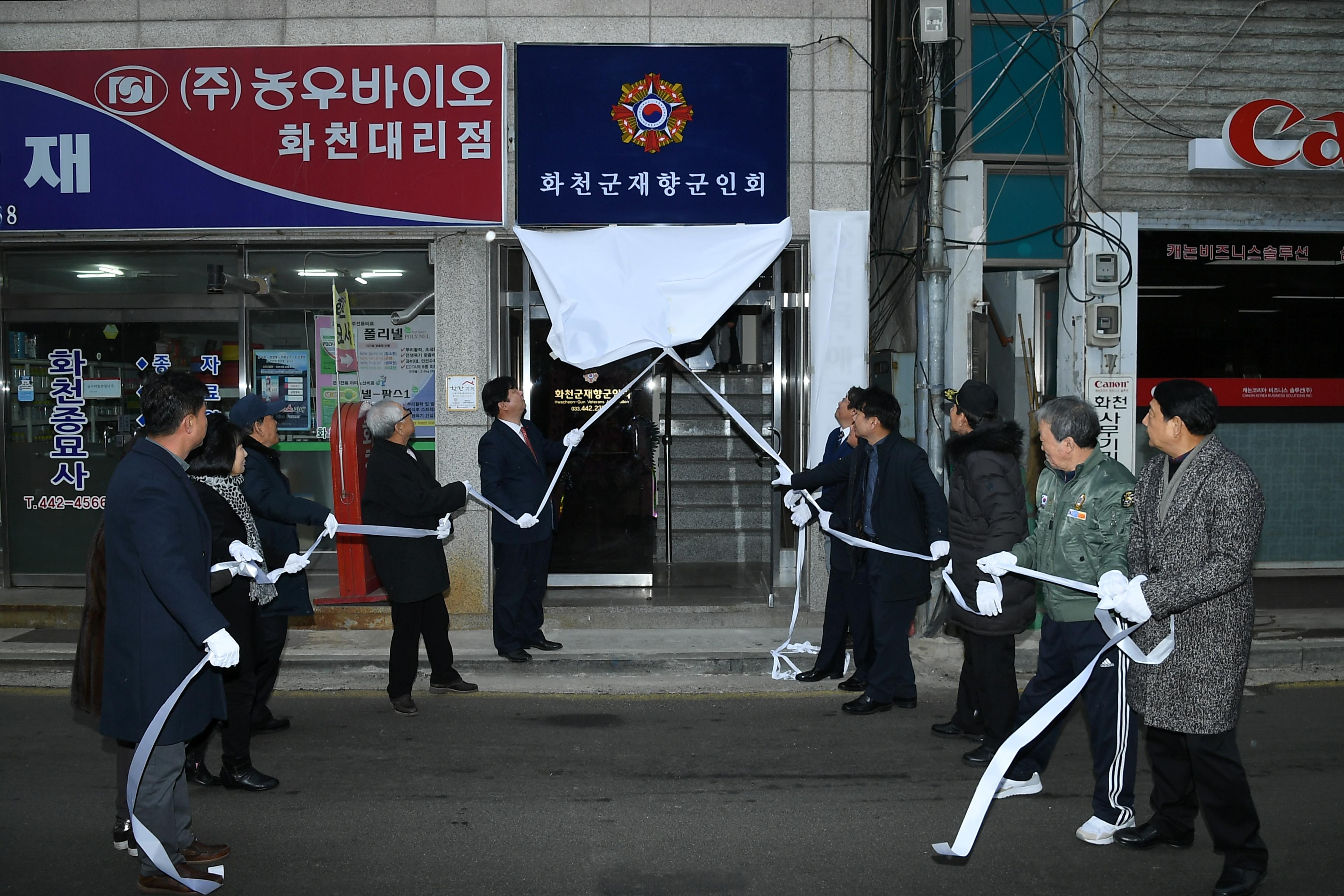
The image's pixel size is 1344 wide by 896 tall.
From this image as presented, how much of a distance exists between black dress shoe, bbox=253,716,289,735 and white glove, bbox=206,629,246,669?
2340 mm

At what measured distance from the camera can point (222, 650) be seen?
153 inches

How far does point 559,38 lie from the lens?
873 centimetres

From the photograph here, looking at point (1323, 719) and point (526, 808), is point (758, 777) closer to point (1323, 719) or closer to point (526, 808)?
point (526, 808)

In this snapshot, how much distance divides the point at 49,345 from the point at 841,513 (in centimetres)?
730

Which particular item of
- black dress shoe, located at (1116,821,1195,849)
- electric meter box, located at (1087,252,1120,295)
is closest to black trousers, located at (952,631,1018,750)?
black dress shoe, located at (1116,821,1195,849)

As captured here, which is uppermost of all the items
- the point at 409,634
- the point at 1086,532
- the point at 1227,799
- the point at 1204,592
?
the point at 1086,532

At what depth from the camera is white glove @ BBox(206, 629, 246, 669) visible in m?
3.90

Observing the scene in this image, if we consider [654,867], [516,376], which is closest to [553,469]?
[516,376]

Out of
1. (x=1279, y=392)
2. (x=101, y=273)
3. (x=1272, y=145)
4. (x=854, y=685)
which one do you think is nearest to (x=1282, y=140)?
(x=1272, y=145)

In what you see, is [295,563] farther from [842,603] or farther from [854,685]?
[854,685]

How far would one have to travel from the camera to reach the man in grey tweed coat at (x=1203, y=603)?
3857mm

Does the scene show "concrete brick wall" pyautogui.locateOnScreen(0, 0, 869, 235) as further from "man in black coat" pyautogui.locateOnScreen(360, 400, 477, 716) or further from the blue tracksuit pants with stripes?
the blue tracksuit pants with stripes

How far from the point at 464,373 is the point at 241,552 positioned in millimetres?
4097

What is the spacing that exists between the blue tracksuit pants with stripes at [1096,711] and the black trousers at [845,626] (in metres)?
1.58
